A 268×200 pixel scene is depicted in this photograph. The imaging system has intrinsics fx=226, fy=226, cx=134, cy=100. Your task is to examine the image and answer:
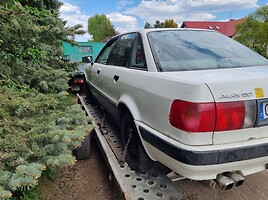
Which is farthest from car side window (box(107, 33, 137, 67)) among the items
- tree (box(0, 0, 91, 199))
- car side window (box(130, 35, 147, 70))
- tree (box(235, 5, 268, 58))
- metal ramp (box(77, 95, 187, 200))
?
tree (box(235, 5, 268, 58))

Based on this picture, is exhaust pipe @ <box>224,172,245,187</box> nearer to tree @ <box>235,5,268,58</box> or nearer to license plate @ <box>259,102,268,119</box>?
license plate @ <box>259,102,268,119</box>

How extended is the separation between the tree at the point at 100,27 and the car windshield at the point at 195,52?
52.9 m

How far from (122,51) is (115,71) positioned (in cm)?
33

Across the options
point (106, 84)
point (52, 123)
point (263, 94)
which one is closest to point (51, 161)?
point (52, 123)

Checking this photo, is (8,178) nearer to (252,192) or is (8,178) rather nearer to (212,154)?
(212,154)

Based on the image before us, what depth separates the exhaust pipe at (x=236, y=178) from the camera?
5.42 feet

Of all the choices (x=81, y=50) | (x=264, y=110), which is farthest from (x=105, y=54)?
(x=81, y=50)

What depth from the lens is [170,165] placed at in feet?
5.79

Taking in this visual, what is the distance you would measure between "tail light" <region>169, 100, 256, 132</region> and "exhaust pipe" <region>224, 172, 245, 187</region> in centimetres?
40

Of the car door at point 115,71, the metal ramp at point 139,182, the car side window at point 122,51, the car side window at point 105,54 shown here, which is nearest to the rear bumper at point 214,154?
the metal ramp at point 139,182

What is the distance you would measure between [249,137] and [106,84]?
2.16m

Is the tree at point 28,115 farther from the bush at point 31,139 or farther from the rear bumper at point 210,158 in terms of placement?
the rear bumper at point 210,158

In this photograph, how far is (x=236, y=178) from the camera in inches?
65.4

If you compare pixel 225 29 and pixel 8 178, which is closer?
pixel 8 178
